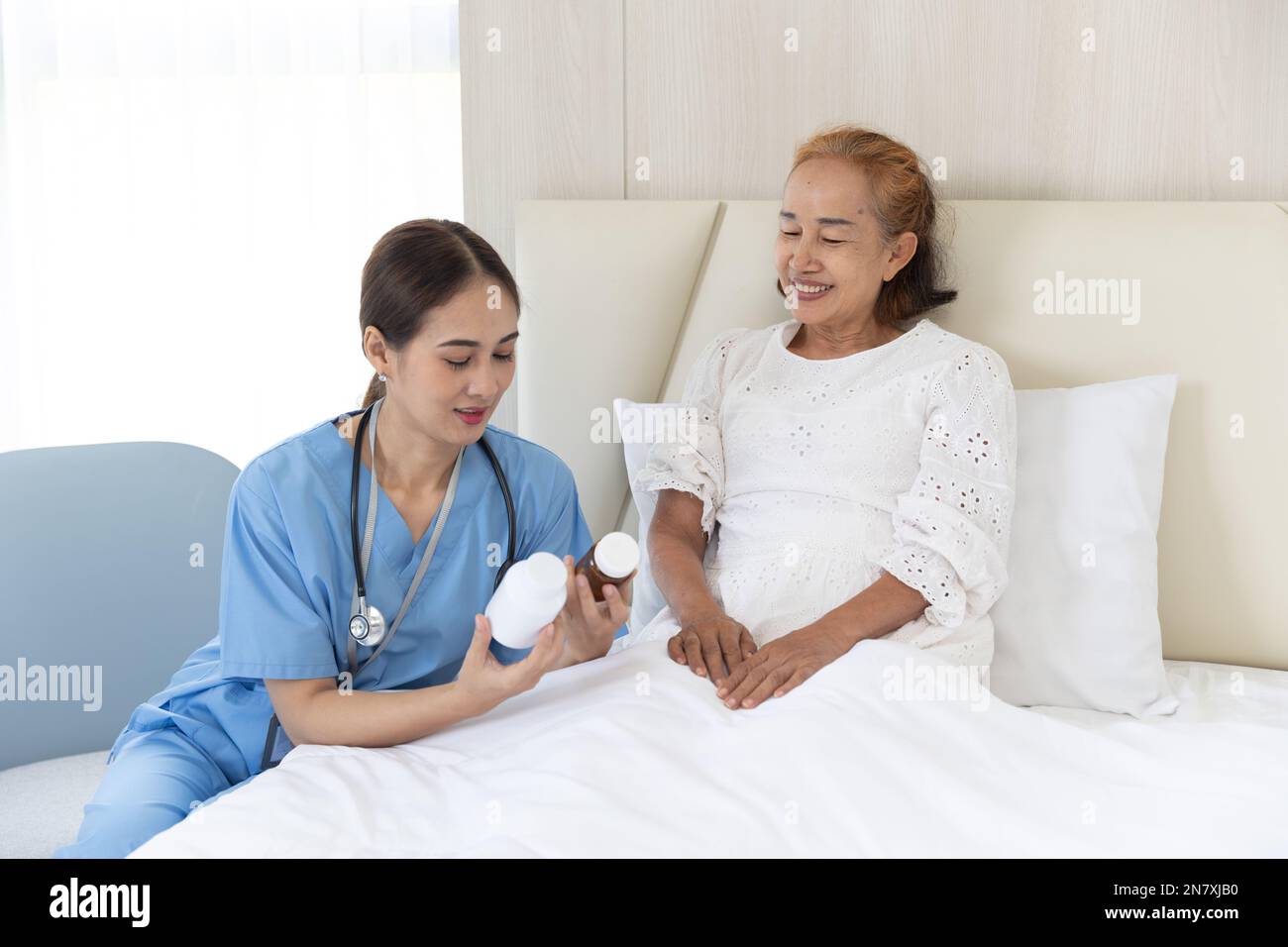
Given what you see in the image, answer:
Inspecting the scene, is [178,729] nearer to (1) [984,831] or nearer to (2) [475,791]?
(2) [475,791]

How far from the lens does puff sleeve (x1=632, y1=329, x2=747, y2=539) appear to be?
Result: 1.76m

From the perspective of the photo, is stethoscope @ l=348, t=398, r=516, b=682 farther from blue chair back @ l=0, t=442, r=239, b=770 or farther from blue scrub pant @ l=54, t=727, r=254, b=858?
blue chair back @ l=0, t=442, r=239, b=770

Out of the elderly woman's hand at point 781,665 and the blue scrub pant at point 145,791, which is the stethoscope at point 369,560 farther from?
the elderly woman's hand at point 781,665

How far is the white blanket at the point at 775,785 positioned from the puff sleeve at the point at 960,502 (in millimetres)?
204

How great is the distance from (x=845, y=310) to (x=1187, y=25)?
0.86 metres

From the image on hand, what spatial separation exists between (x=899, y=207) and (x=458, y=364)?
80cm

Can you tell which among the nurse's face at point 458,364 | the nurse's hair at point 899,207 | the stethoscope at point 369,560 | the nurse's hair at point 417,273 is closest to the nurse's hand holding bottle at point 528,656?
the stethoscope at point 369,560

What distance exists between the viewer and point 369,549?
4.61 ft

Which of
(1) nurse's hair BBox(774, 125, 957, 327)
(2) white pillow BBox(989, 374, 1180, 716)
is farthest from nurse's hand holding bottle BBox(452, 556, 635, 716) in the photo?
(1) nurse's hair BBox(774, 125, 957, 327)

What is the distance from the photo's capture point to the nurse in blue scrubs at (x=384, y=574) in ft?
4.30

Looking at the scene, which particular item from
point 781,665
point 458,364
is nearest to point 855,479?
point 781,665
